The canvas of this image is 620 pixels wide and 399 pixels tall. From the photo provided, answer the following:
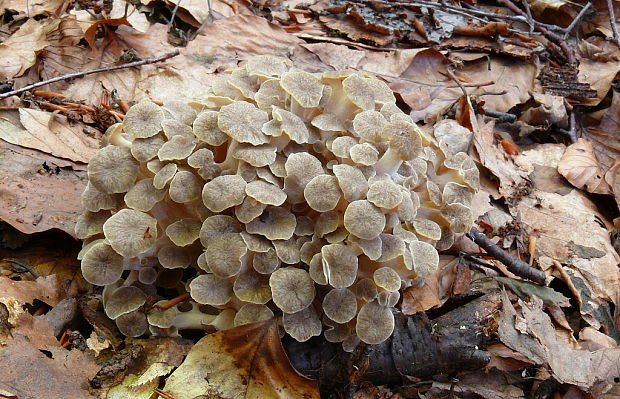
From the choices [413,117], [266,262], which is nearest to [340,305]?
[266,262]

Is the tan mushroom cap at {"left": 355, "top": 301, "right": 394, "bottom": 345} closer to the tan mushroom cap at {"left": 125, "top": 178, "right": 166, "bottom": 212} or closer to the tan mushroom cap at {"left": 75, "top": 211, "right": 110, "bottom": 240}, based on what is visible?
the tan mushroom cap at {"left": 125, "top": 178, "right": 166, "bottom": 212}

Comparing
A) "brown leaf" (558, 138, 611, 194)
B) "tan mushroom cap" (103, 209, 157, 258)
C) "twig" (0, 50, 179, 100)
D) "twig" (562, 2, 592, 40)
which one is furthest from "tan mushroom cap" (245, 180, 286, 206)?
"twig" (562, 2, 592, 40)

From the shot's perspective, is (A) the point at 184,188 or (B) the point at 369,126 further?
(B) the point at 369,126

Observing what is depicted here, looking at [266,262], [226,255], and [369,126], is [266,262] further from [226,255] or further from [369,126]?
[369,126]

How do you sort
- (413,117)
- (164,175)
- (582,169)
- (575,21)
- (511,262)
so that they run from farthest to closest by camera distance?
(575,21), (413,117), (582,169), (511,262), (164,175)

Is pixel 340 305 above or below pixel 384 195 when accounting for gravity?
below

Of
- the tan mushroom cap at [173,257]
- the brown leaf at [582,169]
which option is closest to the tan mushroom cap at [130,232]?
the tan mushroom cap at [173,257]

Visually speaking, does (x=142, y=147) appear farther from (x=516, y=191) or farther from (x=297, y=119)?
(x=516, y=191)
